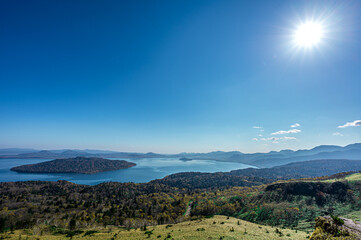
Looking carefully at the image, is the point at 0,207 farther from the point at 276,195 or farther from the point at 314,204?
the point at 314,204

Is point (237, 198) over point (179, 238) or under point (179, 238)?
under

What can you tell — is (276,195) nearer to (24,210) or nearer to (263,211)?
(263,211)

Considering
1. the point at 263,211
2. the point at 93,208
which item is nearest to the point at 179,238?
the point at 263,211

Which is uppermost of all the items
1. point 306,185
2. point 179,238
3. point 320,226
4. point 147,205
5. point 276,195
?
point 320,226

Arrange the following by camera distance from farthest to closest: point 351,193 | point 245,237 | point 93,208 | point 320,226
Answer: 1. point 93,208
2. point 351,193
3. point 245,237
4. point 320,226

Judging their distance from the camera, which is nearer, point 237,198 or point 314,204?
point 314,204

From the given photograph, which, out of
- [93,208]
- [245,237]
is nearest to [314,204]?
[245,237]

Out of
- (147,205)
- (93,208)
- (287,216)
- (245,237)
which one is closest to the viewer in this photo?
(245,237)

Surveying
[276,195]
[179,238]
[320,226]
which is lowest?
[276,195]

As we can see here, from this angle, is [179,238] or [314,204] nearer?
[179,238]
